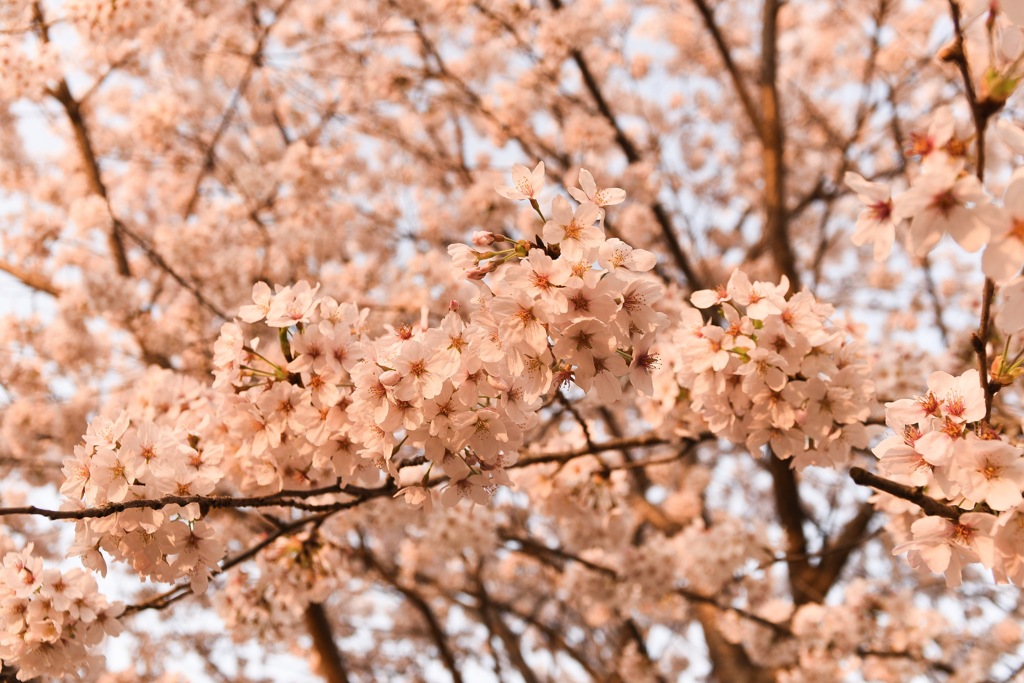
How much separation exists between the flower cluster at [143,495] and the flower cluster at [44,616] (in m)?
0.13

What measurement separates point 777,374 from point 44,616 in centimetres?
221

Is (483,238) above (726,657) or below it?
above

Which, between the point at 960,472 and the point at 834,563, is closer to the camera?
the point at 960,472

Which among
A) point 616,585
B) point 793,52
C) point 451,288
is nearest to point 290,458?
point 451,288

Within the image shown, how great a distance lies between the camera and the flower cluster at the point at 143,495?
191 centimetres

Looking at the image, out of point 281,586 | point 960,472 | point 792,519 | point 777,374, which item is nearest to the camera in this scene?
point 960,472

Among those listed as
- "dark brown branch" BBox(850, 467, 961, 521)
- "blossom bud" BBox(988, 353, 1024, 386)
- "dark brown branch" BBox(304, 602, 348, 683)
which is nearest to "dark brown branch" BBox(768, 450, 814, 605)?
"dark brown branch" BBox(304, 602, 348, 683)

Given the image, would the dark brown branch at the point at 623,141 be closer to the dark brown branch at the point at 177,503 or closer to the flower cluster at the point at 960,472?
the flower cluster at the point at 960,472

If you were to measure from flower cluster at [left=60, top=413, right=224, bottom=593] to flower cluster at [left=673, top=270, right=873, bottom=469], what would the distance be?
1.53 m

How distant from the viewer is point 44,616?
1.99 m

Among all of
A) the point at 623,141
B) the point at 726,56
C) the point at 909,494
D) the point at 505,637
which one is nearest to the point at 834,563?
the point at 505,637

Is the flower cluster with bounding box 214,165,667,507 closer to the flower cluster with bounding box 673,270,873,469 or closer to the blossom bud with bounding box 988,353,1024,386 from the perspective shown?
the flower cluster with bounding box 673,270,873,469

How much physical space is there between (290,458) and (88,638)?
2.51 ft

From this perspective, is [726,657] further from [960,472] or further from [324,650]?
[960,472]
